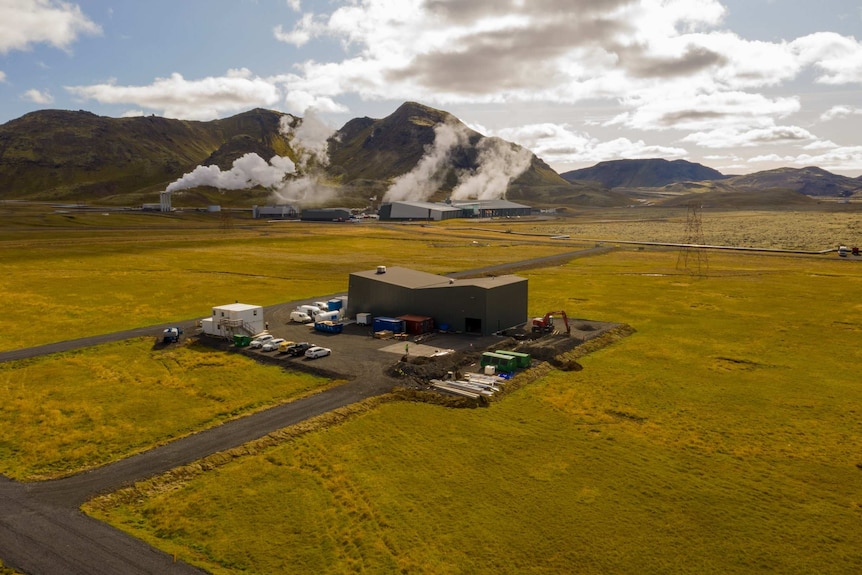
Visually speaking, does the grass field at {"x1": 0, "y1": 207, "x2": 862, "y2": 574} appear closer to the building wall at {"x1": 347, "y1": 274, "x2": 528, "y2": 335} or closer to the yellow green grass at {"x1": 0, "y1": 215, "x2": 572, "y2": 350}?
the yellow green grass at {"x1": 0, "y1": 215, "x2": 572, "y2": 350}

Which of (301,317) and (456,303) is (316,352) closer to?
(301,317)

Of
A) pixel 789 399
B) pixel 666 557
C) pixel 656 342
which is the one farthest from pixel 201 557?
pixel 656 342

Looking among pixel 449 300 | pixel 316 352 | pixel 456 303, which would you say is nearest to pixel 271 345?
pixel 316 352

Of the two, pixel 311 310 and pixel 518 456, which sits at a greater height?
pixel 311 310

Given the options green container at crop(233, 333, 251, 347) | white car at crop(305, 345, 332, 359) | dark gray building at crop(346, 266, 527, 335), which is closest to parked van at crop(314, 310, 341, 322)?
dark gray building at crop(346, 266, 527, 335)

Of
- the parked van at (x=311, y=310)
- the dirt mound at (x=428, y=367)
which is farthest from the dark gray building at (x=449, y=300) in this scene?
the dirt mound at (x=428, y=367)

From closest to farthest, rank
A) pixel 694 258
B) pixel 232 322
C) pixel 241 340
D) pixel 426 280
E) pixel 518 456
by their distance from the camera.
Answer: pixel 518 456, pixel 241 340, pixel 232 322, pixel 426 280, pixel 694 258

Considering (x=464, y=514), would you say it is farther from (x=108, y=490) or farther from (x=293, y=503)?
(x=108, y=490)

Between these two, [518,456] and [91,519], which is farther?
[518,456]
